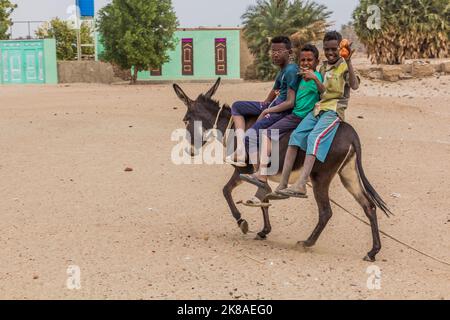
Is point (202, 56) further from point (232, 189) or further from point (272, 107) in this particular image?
point (272, 107)

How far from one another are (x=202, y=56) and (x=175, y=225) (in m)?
30.2

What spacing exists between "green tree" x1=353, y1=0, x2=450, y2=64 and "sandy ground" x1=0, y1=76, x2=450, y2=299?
8943mm

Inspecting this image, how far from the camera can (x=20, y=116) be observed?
53.3 ft

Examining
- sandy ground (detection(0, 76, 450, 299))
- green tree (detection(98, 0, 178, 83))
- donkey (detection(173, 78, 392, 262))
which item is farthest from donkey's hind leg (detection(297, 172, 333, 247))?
green tree (detection(98, 0, 178, 83))

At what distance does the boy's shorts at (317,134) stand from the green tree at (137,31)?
2463cm

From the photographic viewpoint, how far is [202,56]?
37156 mm

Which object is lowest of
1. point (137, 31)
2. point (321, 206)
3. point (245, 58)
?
point (321, 206)

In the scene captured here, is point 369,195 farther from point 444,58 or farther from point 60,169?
point 444,58

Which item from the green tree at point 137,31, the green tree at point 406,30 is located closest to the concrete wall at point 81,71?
the green tree at point 137,31

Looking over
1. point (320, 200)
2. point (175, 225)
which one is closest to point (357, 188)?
point (320, 200)

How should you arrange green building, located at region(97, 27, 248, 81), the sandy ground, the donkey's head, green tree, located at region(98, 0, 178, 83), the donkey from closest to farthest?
the sandy ground → the donkey → the donkey's head → green tree, located at region(98, 0, 178, 83) → green building, located at region(97, 27, 248, 81)

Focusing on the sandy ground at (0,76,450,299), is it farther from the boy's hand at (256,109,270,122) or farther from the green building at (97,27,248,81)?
the green building at (97,27,248,81)

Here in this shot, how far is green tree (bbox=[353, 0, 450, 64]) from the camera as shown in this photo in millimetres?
22531
